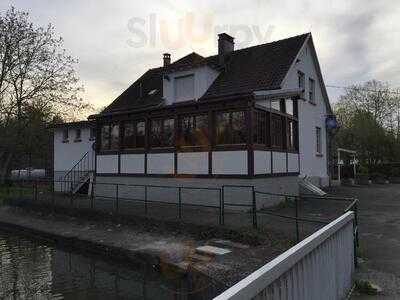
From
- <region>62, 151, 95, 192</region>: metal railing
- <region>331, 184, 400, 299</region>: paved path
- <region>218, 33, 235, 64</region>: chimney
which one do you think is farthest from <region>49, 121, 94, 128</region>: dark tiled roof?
<region>331, 184, 400, 299</region>: paved path

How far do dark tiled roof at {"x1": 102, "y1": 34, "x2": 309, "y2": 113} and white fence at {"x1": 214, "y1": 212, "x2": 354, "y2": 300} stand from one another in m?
11.7

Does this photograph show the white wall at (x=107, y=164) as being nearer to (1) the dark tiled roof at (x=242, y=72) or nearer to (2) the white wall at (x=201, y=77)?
(1) the dark tiled roof at (x=242, y=72)

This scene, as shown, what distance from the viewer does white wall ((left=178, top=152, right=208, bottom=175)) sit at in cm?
1677

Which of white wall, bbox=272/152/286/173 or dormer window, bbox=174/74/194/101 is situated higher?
dormer window, bbox=174/74/194/101

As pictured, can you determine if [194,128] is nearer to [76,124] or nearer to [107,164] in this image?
[107,164]

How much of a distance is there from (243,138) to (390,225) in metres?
5.58

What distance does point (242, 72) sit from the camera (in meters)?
20.5

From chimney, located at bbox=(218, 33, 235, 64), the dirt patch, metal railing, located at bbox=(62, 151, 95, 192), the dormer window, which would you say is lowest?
the dirt patch

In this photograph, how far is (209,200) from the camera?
651 inches

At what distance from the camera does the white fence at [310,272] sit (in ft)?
10.8

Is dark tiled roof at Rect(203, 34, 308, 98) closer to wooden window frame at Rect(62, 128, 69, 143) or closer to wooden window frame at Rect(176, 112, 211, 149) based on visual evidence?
wooden window frame at Rect(176, 112, 211, 149)

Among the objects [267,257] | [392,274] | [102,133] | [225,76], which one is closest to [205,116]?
[225,76]

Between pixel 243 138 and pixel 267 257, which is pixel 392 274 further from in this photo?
pixel 243 138

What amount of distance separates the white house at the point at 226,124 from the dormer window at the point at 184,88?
0.05m
